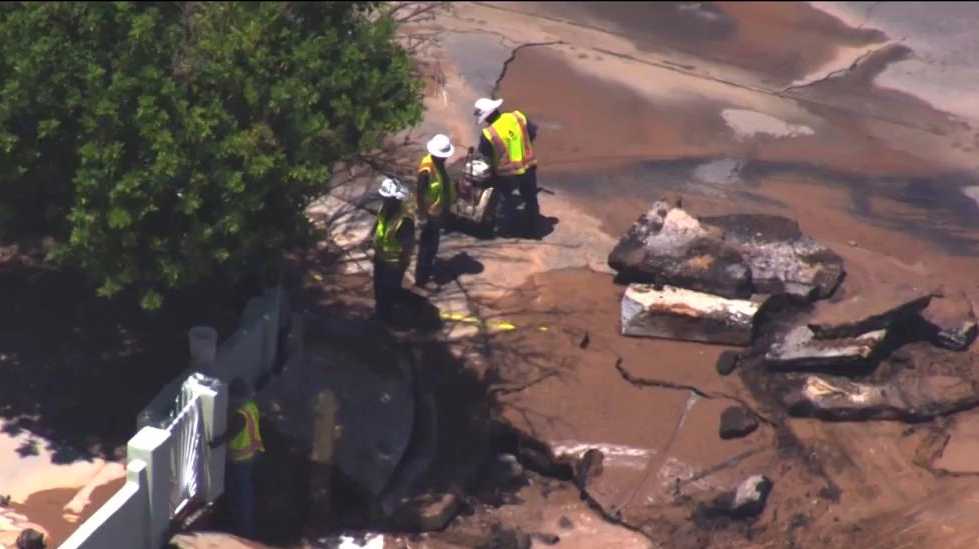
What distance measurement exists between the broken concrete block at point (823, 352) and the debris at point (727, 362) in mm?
283

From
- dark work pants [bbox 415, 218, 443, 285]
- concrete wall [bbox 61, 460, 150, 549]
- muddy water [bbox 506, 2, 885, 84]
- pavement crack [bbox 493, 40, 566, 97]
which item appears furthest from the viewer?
muddy water [bbox 506, 2, 885, 84]

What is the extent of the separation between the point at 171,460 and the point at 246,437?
2.55 feet

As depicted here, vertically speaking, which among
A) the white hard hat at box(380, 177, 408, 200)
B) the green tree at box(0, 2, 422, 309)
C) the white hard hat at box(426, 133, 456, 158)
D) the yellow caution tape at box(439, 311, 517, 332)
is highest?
the green tree at box(0, 2, 422, 309)

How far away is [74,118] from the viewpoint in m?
10.4

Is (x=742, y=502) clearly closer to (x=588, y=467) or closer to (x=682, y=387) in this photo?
(x=588, y=467)

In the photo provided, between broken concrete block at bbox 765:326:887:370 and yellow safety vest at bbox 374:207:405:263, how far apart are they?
3380 millimetres

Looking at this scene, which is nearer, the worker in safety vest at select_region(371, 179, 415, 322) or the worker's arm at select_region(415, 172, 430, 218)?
the worker in safety vest at select_region(371, 179, 415, 322)

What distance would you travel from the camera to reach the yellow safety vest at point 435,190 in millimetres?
14367

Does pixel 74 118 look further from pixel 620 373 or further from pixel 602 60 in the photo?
pixel 602 60

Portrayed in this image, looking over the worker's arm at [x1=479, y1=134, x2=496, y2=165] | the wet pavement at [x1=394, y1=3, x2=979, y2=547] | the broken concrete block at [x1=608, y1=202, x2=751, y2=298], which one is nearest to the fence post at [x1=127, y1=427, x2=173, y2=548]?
the wet pavement at [x1=394, y1=3, x2=979, y2=547]

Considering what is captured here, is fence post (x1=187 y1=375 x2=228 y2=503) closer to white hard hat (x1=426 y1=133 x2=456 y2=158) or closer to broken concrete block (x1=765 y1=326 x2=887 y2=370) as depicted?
white hard hat (x1=426 y1=133 x2=456 y2=158)

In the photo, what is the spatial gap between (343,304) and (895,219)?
5.95m

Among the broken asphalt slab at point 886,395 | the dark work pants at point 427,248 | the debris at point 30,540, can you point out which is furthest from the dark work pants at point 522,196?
the debris at point 30,540

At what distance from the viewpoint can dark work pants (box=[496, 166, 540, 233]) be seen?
15.7 metres
